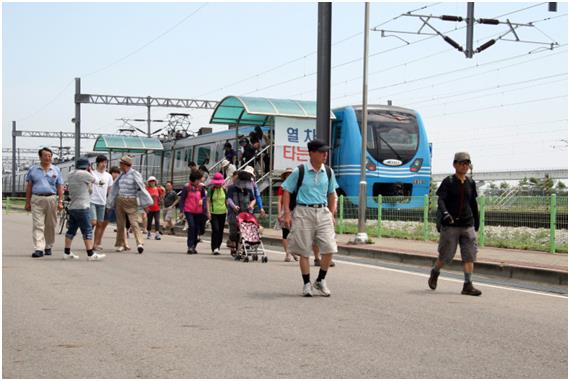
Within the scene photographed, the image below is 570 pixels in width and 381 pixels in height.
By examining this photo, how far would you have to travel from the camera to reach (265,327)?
7.62 meters

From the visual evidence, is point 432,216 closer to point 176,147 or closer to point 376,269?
point 376,269

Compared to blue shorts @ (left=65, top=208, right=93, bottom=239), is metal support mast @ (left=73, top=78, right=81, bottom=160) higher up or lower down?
higher up

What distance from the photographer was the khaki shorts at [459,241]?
10.5 metres

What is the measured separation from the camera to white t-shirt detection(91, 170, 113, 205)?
16.0m

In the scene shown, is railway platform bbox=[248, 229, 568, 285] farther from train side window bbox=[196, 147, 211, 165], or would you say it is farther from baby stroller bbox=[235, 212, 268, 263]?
train side window bbox=[196, 147, 211, 165]

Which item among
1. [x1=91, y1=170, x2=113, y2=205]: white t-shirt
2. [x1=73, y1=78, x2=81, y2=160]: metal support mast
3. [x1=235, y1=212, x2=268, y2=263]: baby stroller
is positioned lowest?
[x1=235, y1=212, x2=268, y2=263]: baby stroller

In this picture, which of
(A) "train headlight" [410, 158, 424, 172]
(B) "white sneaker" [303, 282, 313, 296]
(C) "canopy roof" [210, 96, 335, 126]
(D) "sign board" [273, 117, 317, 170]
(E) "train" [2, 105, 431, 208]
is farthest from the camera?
(A) "train headlight" [410, 158, 424, 172]

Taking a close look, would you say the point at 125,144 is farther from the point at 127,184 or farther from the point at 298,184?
the point at 298,184

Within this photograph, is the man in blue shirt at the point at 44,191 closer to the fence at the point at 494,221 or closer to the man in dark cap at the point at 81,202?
the man in dark cap at the point at 81,202

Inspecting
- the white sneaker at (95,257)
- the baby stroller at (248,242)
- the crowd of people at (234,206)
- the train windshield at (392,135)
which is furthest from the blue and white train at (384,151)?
the white sneaker at (95,257)

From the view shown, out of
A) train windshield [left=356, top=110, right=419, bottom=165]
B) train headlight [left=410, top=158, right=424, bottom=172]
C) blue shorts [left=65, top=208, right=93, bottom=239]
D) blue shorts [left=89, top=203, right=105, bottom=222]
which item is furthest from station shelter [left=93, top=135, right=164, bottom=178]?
blue shorts [left=65, top=208, right=93, bottom=239]

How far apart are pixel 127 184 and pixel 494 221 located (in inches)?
308

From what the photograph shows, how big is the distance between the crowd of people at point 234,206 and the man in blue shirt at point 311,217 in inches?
0.4

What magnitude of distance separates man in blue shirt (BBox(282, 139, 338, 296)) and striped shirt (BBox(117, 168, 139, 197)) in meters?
6.55
